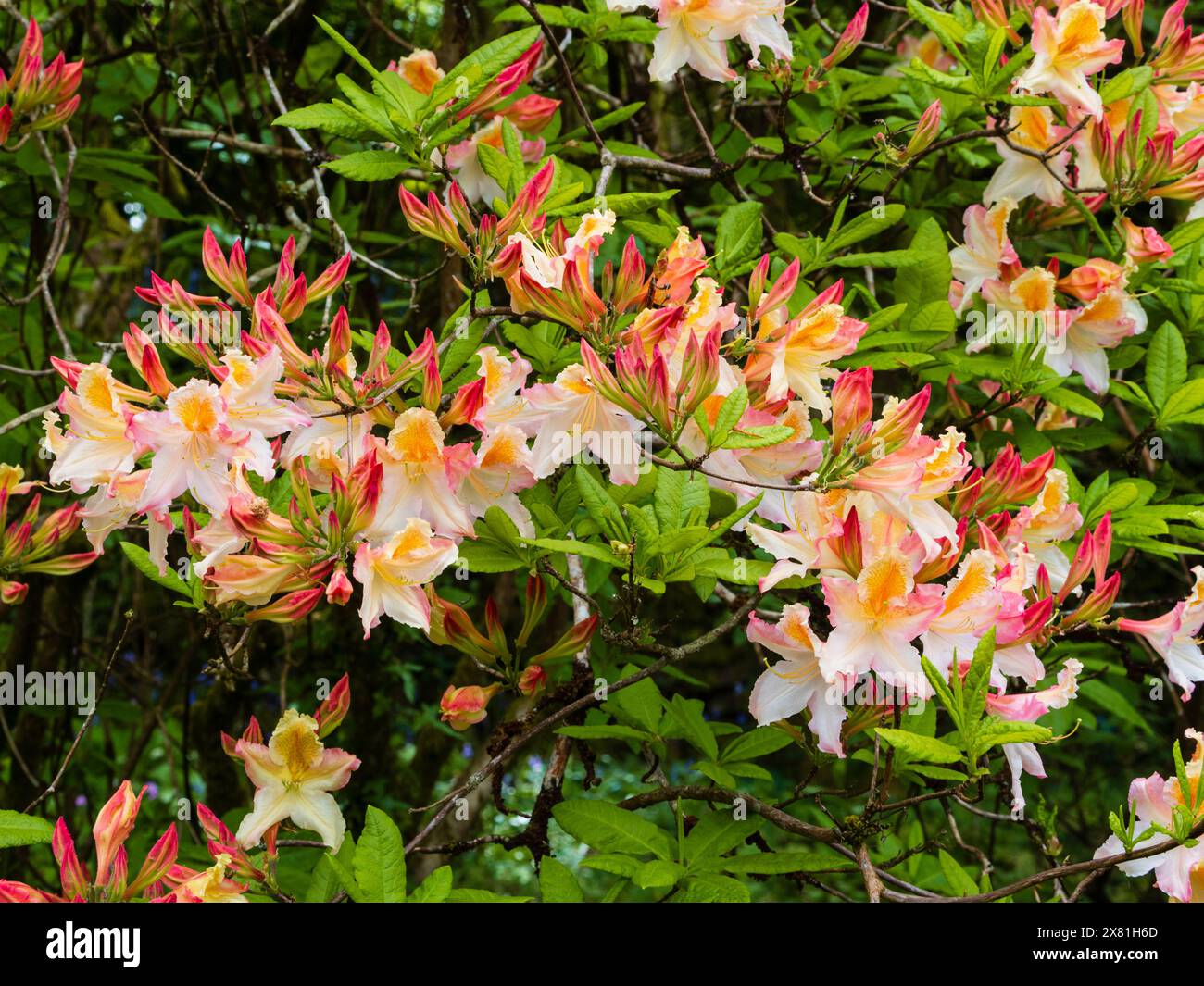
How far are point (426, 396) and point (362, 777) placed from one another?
2.14 m

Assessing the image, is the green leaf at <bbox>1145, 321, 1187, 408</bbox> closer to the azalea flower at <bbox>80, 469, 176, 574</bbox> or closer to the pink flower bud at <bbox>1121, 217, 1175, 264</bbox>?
the pink flower bud at <bbox>1121, 217, 1175, 264</bbox>

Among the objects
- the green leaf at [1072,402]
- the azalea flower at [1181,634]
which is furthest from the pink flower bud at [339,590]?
the green leaf at [1072,402]

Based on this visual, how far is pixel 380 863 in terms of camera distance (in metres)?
1.34

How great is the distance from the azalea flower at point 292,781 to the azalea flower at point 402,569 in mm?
293

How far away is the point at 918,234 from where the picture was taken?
6.20ft

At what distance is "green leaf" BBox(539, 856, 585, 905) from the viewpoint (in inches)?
57.1

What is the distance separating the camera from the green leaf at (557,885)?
1451mm

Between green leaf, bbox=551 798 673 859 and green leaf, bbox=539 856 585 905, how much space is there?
7 centimetres

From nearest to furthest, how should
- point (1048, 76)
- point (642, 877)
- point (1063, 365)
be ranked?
point (642, 877) < point (1048, 76) < point (1063, 365)

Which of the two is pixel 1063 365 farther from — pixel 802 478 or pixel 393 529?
pixel 393 529

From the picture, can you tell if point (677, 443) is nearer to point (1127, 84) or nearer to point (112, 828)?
point (112, 828)

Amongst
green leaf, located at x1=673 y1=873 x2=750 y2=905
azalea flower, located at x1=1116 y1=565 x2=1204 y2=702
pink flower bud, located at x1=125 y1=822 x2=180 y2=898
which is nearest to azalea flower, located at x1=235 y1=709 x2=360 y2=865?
pink flower bud, located at x1=125 y1=822 x2=180 y2=898

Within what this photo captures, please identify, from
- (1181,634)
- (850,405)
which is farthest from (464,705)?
(1181,634)
